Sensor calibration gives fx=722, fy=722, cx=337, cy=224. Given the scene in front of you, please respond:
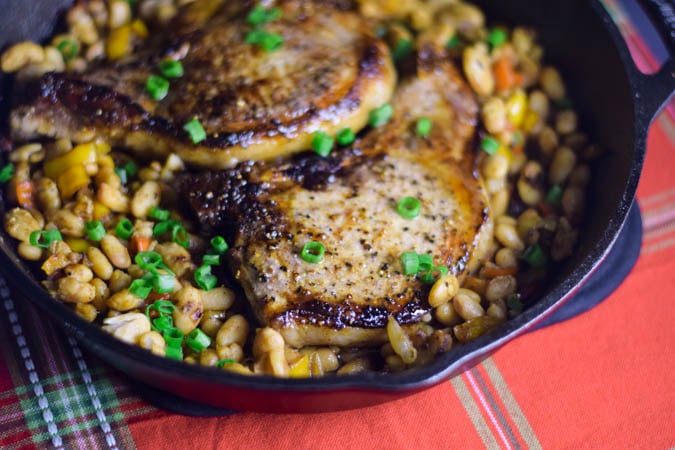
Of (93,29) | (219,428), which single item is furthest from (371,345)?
(93,29)

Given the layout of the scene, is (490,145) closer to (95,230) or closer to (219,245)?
(219,245)

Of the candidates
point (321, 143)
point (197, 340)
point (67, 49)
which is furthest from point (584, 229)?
point (67, 49)

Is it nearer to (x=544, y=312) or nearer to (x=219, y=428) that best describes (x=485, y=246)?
(x=544, y=312)

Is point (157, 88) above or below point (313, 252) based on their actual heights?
above

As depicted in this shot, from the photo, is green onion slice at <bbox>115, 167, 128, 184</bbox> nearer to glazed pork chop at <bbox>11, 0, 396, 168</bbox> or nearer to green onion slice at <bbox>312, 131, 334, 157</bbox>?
glazed pork chop at <bbox>11, 0, 396, 168</bbox>

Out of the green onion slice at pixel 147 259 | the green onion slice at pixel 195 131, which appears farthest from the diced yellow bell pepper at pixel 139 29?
the green onion slice at pixel 147 259

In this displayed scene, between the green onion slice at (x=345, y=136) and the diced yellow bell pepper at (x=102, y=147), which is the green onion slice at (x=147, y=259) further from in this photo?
the green onion slice at (x=345, y=136)
